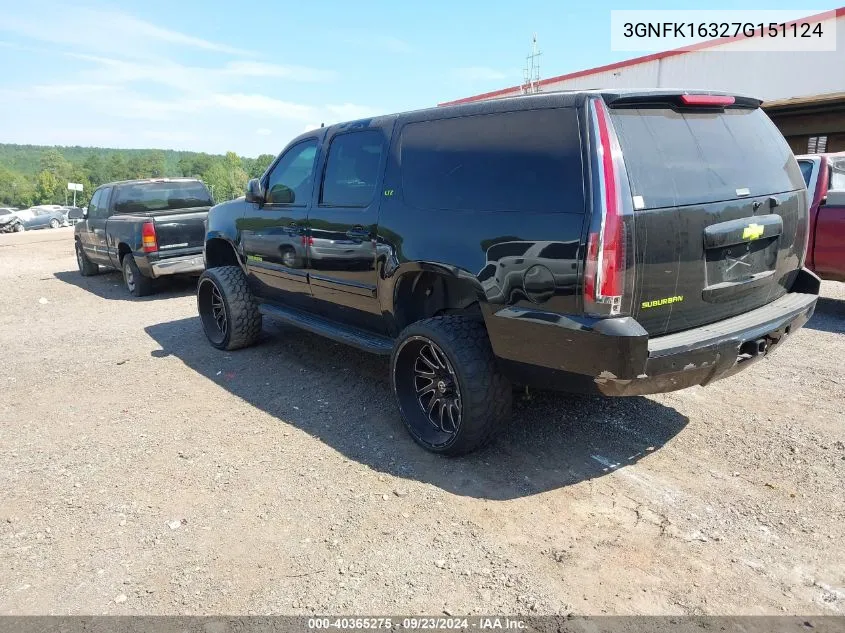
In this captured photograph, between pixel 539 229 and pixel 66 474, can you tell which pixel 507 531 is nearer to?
pixel 539 229

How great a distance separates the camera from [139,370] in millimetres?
5551

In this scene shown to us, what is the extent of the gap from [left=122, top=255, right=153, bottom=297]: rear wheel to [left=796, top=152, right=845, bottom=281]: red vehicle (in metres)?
8.77

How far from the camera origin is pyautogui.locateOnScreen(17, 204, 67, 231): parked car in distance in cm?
3478

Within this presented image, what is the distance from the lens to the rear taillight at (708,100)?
9.90 ft

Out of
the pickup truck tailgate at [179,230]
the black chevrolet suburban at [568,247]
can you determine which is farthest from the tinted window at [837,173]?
the pickup truck tailgate at [179,230]

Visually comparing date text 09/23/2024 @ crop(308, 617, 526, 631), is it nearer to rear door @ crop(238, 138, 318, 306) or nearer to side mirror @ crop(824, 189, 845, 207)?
rear door @ crop(238, 138, 318, 306)

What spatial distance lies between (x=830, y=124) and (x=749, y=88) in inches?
94.7

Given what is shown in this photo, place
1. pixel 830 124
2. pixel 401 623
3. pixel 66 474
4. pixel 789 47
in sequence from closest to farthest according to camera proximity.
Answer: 1. pixel 401 623
2. pixel 66 474
3. pixel 830 124
4. pixel 789 47

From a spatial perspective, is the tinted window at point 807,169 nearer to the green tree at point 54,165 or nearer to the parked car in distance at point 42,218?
the parked car in distance at point 42,218

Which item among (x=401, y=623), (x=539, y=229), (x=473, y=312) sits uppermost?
(x=539, y=229)

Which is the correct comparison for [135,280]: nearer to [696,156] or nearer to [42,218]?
[696,156]

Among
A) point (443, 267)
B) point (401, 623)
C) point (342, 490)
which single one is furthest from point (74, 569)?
point (443, 267)

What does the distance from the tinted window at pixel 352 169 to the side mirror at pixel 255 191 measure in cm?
88

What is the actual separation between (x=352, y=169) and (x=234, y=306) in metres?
2.05
